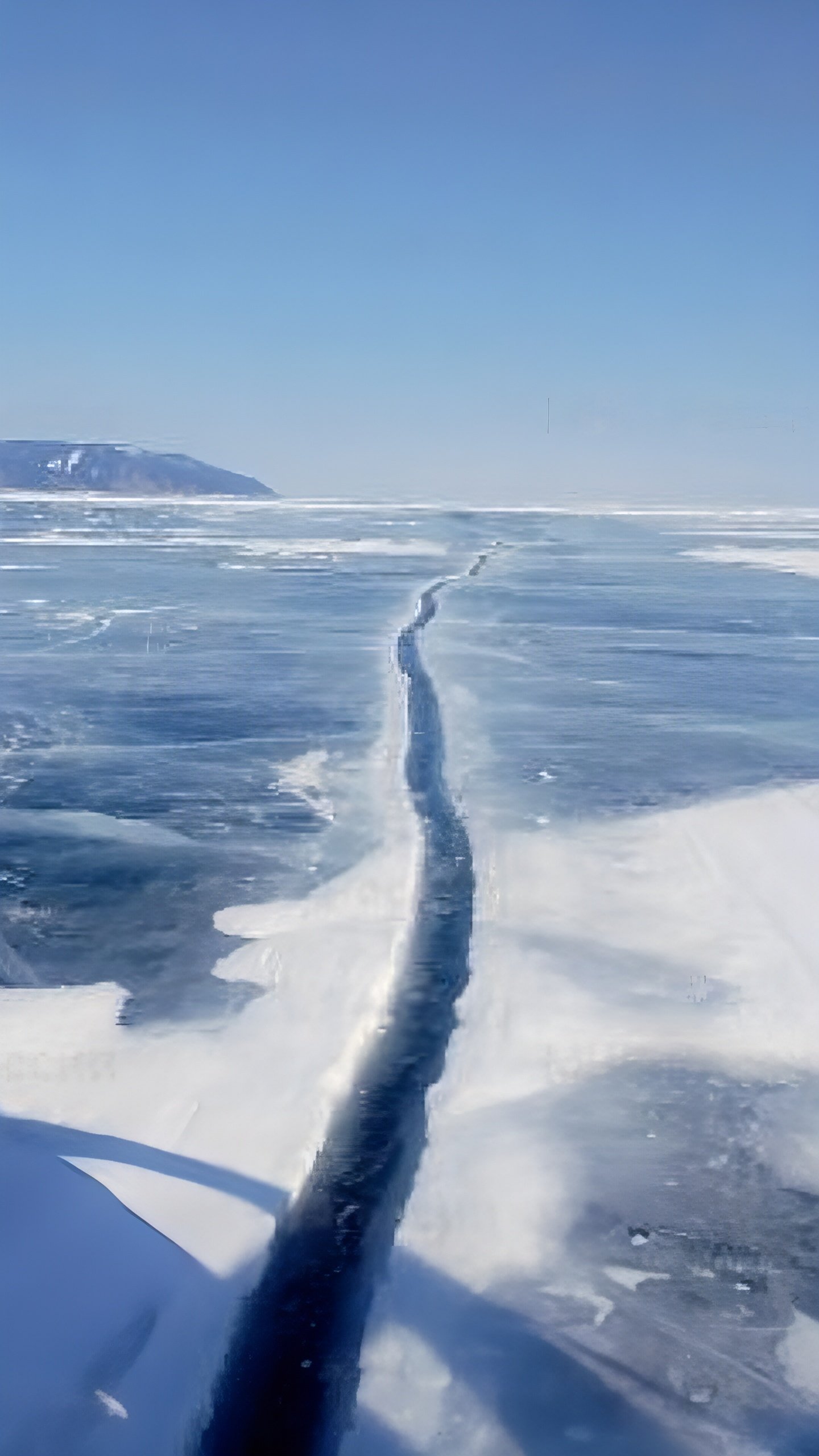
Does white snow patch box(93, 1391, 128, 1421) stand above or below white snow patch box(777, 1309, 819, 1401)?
above

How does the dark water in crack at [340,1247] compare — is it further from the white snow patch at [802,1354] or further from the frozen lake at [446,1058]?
the white snow patch at [802,1354]

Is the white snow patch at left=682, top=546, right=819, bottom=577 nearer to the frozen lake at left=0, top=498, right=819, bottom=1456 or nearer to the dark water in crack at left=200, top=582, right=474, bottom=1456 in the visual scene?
the frozen lake at left=0, top=498, right=819, bottom=1456

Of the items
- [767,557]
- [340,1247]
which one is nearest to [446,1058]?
[340,1247]

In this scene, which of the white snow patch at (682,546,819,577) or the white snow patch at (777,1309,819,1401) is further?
the white snow patch at (682,546,819,577)

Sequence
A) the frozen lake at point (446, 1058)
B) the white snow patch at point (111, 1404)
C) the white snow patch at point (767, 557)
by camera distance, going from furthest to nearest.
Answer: the white snow patch at point (767, 557) < the frozen lake at point (446, 1058) < the white snow patch at point (111, 1404)

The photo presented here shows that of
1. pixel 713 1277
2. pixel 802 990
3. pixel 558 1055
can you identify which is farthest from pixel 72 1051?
pixel 802 990

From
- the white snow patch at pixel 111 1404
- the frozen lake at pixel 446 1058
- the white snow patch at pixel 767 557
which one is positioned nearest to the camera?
the white snow patch at pixel 111 1404

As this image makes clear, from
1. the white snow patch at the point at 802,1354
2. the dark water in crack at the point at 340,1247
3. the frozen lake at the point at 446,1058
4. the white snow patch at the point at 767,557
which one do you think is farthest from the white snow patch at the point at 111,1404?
the white snow patch at the point at 767,557

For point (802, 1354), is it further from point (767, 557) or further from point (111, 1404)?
point (767, 557)

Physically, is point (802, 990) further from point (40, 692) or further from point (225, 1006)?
point (40, 692)

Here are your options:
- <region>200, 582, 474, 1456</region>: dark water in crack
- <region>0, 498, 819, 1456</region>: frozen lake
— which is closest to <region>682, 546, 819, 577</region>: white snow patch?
<region>0, 498, 819, 1456</region>: frozen lake
